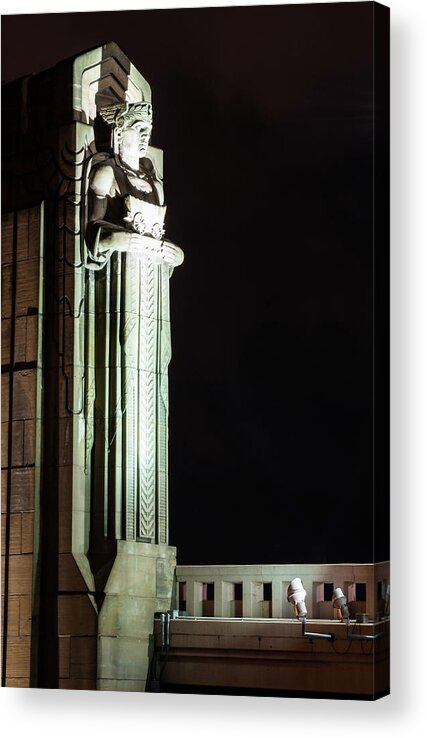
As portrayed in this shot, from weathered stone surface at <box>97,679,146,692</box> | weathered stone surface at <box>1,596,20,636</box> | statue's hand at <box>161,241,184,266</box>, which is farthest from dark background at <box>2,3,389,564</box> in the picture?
weathered stone surface at <box>1,596,20,636</box>

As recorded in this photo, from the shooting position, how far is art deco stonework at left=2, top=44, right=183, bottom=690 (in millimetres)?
8695

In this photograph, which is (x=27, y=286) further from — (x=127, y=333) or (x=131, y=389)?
(x=131, y=389)

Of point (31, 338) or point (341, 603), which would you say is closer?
point (341, 603)

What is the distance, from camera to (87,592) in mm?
8680

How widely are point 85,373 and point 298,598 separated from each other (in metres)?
1.53

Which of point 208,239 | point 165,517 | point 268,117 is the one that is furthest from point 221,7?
point 165,517

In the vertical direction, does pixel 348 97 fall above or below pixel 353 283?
above

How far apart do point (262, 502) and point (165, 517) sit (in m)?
0.54

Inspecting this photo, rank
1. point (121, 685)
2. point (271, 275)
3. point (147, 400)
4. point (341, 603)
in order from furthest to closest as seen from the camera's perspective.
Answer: point (147, 400) → point (121, 685) → point (271, 275) → point (341, 603)

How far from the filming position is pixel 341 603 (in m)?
8.32

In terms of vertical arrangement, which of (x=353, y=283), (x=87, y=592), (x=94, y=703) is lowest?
(x=94, y=703)

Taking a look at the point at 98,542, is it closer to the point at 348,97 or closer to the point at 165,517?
the point at 165,517

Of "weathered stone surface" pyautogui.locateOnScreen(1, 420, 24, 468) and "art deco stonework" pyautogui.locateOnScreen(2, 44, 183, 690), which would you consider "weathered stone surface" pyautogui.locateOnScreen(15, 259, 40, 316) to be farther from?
"weathered stone surface" pyautogui.locateOnScreen(1, 420, 24, 468)

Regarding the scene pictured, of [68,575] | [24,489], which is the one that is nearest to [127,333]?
[24,489]
